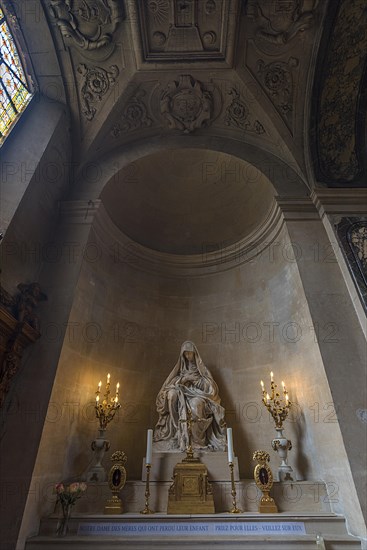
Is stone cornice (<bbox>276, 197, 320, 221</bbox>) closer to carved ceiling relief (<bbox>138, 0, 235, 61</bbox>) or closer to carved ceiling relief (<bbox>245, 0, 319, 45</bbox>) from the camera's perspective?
carved ceiling relief (<bbox>245, 0, 319, 45</bbox>)

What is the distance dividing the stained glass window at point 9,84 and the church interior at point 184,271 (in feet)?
0.16

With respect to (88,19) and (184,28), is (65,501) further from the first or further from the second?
(184,28)

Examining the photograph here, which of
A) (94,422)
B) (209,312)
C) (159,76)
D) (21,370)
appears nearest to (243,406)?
(209,312)

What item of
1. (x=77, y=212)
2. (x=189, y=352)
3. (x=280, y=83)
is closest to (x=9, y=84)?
(x=77, y=212)

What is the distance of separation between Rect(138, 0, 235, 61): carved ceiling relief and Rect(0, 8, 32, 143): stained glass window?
2338mm

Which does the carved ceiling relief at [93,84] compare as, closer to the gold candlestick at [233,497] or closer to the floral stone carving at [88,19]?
the floral stone carving at [88,19]

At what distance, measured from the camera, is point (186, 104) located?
6586 millimetres

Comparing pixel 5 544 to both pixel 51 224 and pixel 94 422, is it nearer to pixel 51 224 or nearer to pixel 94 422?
pixel 94 422

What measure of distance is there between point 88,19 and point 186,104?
2285 mm

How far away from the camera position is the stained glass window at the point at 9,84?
5000 mm

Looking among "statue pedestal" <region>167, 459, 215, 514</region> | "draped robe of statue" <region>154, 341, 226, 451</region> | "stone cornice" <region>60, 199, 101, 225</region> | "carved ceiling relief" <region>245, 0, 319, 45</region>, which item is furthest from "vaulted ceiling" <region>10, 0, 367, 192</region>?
"statue pedestal" <region>167, 459, 215, 514</region>

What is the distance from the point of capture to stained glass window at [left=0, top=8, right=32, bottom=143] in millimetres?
5000

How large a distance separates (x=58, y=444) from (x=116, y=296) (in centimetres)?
287

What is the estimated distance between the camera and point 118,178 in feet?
21.4
